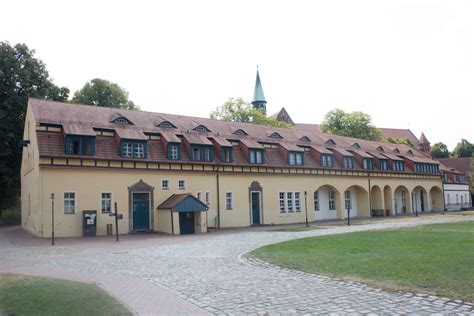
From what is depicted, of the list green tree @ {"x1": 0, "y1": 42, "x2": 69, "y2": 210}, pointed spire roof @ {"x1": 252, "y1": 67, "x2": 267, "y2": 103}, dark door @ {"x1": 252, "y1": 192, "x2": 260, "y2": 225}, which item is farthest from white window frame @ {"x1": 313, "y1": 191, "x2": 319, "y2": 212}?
pointed spire roof @ {"x1": 252, "y1": 67, "x2": 267, "y2": 103}

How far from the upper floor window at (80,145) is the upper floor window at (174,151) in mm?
5548

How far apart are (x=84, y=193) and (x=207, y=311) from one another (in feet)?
71.6

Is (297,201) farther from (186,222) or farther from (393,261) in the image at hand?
(393,261)

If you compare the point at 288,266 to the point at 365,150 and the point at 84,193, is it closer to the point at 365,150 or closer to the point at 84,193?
the point at 84,193

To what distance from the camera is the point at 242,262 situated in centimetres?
1425

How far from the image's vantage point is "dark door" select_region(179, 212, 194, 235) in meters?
29.5

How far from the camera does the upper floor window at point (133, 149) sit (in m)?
29.8

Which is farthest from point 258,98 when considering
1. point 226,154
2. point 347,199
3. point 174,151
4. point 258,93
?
point 174,151

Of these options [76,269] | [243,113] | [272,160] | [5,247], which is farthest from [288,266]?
[243,113]

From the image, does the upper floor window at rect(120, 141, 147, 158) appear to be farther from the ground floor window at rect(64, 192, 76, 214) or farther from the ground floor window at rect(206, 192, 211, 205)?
the ground floor window at rect(206, 192, 211, 205)

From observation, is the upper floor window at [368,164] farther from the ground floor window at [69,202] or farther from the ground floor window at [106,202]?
the ground floor window at [69,202]

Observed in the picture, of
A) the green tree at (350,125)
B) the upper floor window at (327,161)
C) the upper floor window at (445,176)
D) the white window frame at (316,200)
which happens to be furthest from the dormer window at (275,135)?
the upper floor window at (445,176)

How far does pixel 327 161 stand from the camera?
139 feet

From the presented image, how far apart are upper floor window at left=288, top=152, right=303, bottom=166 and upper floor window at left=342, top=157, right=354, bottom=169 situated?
20.2ft
